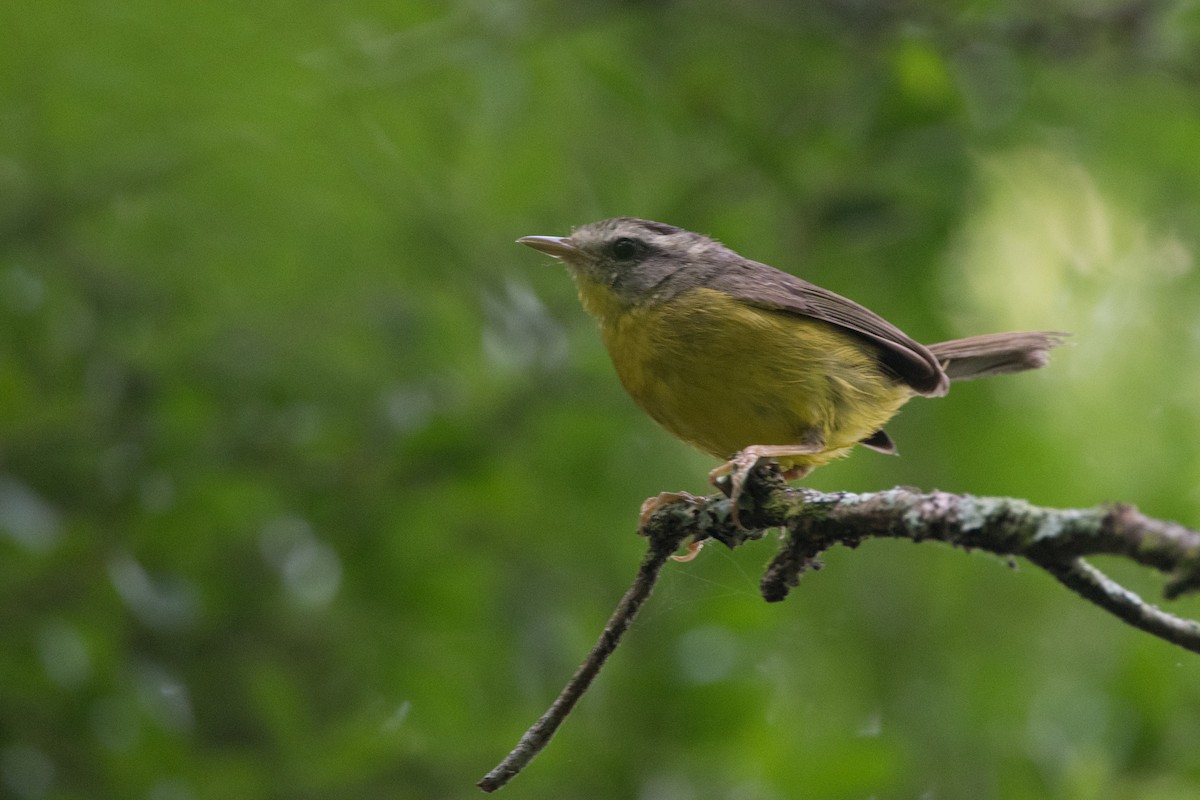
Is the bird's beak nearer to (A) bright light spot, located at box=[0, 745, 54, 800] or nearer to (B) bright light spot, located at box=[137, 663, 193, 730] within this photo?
(B) bright light spot, located at box=[137, 663, 193, 730]

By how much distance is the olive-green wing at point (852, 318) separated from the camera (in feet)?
14.3

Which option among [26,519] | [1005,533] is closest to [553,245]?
[26,519]

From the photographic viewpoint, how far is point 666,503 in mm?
3494

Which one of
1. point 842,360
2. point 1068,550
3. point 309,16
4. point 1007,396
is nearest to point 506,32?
point 309,16

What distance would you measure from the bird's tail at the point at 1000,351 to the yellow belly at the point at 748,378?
39 centimetres

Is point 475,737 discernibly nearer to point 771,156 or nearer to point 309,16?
point 771,156

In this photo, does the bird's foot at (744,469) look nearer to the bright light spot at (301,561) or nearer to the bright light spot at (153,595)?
the bright light spot at (301,561)

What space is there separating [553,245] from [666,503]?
1.63 metres

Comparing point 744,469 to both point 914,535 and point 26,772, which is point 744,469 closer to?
point 914,535

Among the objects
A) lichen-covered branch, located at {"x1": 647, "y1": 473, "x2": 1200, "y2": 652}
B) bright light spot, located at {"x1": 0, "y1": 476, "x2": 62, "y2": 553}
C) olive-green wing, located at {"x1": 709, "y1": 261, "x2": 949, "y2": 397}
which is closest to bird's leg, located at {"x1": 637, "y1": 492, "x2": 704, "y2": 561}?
lichen-covered branch, located at {"x1": 647, "y1": 473, "x2": 1200, "y2": 652}

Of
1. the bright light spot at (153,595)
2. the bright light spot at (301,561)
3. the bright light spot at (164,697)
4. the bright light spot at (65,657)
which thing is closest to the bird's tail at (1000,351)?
the bright light spot at (301,561)

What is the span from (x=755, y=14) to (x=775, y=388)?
2881 millimetres

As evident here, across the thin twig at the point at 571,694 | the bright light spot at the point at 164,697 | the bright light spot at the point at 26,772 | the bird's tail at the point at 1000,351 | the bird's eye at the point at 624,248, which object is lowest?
the thin twig at the point at 571,694

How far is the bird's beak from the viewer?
479cm
